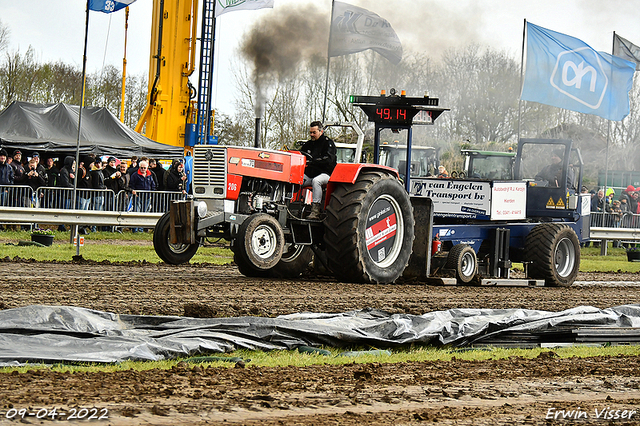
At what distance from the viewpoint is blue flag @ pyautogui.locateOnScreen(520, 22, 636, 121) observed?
766 inches

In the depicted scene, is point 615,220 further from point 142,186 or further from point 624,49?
point 142,186

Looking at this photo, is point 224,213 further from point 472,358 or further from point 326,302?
point 472,358

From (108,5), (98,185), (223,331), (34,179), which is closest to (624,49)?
(108,5)

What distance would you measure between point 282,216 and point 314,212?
1.61 ft

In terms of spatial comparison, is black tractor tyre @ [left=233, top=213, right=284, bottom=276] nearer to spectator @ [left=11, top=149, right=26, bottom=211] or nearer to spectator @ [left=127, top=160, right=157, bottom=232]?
spectator @ [left=127, top=160, right=157, bottom=232]

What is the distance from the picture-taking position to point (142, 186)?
17422 mm

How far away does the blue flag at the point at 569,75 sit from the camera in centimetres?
1947

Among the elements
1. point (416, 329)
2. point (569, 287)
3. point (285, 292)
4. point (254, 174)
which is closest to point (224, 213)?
point (254, 174)

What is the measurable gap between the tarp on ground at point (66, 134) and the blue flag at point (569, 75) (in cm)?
891

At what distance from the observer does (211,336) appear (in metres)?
6.09

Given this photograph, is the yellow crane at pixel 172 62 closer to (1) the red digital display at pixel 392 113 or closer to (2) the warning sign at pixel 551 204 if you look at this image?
(1) the red digital display at pixel 392 113

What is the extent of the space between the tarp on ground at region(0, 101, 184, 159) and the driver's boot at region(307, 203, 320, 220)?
10.2 metres

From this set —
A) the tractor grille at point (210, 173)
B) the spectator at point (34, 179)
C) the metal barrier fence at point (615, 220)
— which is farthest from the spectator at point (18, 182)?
the metal barrier fence at point (615, 220)

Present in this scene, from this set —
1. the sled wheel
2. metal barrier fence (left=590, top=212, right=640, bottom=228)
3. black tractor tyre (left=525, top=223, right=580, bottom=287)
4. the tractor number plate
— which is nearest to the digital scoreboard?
the tractor number plate
